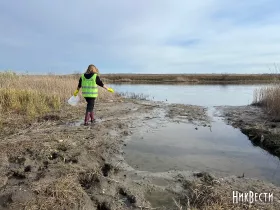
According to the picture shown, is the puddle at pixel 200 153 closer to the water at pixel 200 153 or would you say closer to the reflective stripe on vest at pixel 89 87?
the water at pixel 200 153

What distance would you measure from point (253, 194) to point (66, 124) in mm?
6474

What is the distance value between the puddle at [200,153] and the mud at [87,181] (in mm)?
435

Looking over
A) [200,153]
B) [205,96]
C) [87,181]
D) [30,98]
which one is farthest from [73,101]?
[205,96]

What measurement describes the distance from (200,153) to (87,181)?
3175 millimetres

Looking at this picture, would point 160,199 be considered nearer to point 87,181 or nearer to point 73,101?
point 87,181

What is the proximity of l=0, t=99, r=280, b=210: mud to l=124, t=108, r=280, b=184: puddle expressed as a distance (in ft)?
1.43

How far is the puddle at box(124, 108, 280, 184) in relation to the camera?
5.69 meters

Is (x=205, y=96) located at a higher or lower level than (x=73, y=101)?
lower

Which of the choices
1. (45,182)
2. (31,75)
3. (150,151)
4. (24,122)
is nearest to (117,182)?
(45,182)

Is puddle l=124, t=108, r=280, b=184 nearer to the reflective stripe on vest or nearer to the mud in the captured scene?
the mud

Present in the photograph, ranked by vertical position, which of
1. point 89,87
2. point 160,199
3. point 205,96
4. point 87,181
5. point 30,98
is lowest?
point 160,199

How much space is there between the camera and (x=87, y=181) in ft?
14.9

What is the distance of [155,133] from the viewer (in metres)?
8.88

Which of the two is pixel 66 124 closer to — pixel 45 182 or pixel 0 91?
pixel 0 91
